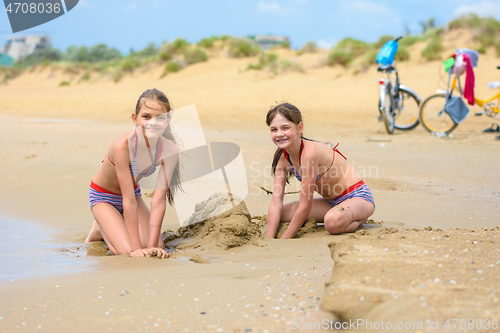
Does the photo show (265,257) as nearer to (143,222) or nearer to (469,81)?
(143,222)

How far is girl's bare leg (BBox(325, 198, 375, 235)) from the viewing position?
3.36m

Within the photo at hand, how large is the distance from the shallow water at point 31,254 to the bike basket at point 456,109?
23.8 ft

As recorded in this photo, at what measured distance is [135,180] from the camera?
3.59 metres

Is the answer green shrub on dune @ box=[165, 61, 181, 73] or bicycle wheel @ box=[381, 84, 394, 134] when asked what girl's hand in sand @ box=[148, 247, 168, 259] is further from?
green shrub on dune @ box=[165, 61, 181, 73]

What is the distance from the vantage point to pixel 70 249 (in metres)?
3.31

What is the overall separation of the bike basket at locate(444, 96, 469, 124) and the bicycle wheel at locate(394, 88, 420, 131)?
928 mm

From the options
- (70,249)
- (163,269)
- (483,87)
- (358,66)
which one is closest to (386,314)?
(163,269)

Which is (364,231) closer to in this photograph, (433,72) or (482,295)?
(482,295)

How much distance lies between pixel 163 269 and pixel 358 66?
14.8 m

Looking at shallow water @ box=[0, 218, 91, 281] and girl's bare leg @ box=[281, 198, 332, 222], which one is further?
girl's bare leg @ box=[281, 198, 332, 222]

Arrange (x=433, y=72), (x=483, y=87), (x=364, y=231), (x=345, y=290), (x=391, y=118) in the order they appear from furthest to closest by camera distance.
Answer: (x=433, y=72), (x=483, y=87), (x=391, y=118), (x=364, y=231), (x=345, y=290)

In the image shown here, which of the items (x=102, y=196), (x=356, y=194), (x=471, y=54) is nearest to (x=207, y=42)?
(x=471, y=54)

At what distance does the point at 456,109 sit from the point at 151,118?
6.92m

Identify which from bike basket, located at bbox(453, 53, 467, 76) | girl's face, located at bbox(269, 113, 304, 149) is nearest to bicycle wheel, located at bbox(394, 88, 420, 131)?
bike basket, located at bbox(453, 53, 467, 76)
